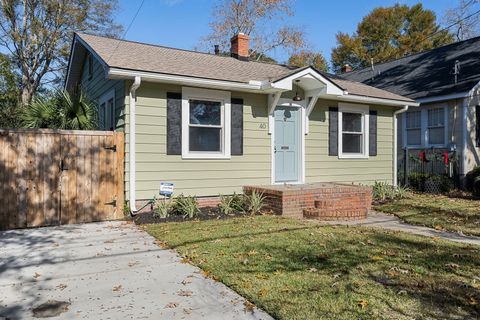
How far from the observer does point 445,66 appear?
1565 centimetres

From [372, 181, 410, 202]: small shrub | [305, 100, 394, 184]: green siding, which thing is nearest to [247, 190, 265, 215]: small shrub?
[305, 100, 394, 184]: green siding

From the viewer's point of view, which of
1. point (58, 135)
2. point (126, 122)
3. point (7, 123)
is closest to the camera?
point (58, 135)

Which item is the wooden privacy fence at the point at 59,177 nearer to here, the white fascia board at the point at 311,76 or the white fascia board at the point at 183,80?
the white fascia board at the point at 183,80

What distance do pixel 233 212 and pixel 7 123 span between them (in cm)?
1065

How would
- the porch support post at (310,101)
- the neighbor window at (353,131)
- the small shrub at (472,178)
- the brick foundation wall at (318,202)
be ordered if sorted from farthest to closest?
the small shrub at (472,178), the neighbor window at (353,131), the porch support post at (310,101), the brick foundation wall at (318,202)

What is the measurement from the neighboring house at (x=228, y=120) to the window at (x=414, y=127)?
311 cm

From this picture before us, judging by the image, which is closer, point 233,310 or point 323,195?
point 233,310

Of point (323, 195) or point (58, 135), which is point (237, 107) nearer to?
point (323, 195)

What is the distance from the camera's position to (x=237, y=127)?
358 inches

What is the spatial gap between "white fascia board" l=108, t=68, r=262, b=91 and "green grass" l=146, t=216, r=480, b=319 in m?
3.01

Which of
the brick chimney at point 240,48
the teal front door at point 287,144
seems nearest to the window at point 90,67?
the brick chimney at point 240,48

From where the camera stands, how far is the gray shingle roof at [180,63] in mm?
7957

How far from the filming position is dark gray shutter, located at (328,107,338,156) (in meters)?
10.7

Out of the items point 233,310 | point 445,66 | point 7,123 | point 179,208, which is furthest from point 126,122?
point 445,66
